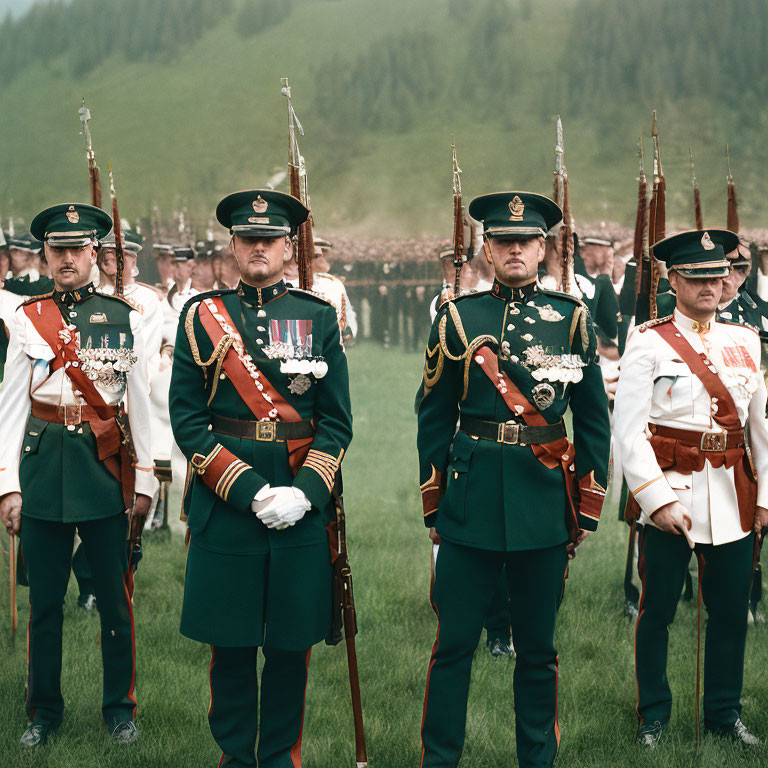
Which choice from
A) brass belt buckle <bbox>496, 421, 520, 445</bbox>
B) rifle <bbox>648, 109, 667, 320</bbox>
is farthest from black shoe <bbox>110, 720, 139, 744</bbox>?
rifle <bbox>648, 109, 667, 320</bbox>

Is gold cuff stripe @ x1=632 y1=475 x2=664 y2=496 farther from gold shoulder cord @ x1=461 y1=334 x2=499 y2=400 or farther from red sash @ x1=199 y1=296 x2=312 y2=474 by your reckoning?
red sash @ x1=199 y1=296 x2=312 y2=474

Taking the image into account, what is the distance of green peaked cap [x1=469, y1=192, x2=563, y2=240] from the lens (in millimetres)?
3459

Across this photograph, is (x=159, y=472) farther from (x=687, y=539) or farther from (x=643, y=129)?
(x=643, y=129)

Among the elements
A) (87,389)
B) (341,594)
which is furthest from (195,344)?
(341,594)

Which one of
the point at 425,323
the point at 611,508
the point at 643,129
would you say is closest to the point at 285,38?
the point at 643,129

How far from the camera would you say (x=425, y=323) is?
850 inches

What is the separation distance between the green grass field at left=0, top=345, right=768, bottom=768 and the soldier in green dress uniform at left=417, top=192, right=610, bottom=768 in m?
0.60

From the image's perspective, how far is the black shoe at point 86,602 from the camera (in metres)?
5.84

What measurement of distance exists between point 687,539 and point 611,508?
16.6 ft

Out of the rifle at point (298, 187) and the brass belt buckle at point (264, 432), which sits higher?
the rifle at point (298, 187)

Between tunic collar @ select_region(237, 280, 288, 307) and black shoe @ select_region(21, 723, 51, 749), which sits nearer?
tunic collar @ select_region(237, 280, 288, 307)

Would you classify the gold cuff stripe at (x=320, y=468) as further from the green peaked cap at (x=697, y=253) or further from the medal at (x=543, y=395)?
the green peaked cap at (x=697, y=253)

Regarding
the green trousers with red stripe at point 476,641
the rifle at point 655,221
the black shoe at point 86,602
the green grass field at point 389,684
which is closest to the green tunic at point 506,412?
the green trousers with red stripe at point 476,641

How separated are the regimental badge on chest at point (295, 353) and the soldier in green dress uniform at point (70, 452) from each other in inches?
39.8
